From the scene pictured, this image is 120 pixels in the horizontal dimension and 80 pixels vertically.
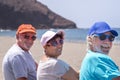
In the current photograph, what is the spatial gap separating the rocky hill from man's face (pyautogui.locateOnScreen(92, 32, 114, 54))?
102 meters

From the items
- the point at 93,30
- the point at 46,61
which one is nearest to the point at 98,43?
the point at 93,30

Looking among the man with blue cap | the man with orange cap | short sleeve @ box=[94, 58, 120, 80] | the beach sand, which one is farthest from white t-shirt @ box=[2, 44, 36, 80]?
the beach sand

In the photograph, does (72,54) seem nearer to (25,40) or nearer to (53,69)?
(25,40)

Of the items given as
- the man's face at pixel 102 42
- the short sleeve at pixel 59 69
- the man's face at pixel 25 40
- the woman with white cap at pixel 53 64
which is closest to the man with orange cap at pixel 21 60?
the man's face at pixel 25 40

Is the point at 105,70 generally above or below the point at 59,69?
above

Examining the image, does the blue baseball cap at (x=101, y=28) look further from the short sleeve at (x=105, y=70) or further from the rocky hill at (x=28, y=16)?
the rocky hill at (x=28, y=16)

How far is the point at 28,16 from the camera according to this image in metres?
115

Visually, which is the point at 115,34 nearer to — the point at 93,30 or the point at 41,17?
the point at 93,30

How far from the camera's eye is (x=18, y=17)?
111125 millimetres

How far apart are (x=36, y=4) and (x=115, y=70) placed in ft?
400

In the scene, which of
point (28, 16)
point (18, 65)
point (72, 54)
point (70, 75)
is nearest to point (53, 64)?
point (70, 75)

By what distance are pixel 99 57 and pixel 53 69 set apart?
661mm

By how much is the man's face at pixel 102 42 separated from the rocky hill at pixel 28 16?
102 m

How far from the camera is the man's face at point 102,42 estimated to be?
11.8 ft
